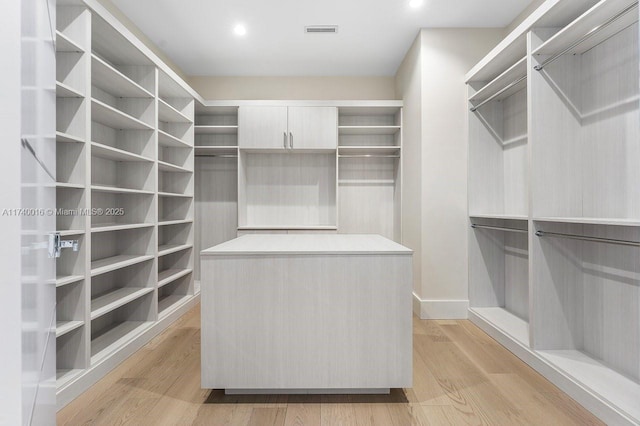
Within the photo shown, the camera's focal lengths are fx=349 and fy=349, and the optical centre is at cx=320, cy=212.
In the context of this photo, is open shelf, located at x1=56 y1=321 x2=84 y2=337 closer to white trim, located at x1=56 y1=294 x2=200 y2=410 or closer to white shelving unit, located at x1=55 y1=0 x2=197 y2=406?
white shelving unit, located at x1=55 y1=0 x2=197 y2=406

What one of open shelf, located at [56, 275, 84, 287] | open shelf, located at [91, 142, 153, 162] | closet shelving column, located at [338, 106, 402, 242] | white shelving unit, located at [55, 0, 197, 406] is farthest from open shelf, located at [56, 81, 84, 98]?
closet shelving column, located at [338, 106, 402, 242]

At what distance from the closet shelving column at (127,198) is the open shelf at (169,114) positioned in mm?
254

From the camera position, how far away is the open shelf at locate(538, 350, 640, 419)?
5.35 ft

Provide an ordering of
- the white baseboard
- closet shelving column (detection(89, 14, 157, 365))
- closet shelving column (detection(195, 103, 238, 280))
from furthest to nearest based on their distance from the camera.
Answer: closet shelving column (detection(195, 103, 238, 280)), the white baseboard, closet shelving column (detection(89, 14, 157, 365))

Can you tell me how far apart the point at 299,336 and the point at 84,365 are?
129 centimetres

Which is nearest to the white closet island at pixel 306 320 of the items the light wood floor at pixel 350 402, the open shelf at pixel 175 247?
the light wood floor at pixel 350 402

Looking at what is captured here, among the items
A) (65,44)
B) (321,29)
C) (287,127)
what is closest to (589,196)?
(321,29)

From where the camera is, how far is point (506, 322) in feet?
9.23

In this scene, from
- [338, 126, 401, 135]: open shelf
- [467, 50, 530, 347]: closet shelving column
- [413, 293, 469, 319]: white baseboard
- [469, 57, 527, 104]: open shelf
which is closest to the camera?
[469, 57, 527, 104]: open shelf

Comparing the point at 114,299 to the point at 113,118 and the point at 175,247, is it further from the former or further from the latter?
the point at 113,118

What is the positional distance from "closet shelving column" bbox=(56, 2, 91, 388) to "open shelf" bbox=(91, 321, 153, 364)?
23 cm

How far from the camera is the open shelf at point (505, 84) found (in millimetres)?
2512

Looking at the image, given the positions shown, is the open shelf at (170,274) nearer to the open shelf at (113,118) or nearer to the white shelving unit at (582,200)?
the open shelf at (113,118)

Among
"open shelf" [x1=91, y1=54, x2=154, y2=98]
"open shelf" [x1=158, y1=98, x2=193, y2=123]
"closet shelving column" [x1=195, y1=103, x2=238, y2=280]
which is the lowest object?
"closet shelving column" [x1=195, y1=103, x2=238, y2=280]
